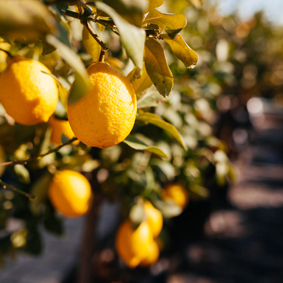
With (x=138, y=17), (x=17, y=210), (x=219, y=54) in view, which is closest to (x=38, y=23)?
(x=138, y=17)

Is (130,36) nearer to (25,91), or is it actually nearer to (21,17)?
(21,17)

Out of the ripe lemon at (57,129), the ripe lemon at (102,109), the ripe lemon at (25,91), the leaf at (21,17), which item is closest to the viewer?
the leaf at (21,17)

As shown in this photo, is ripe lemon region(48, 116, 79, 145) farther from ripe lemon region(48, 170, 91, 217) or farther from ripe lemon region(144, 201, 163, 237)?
ripe lemon region(144, 201, 163, 237)

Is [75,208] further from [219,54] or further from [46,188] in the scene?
[219,54]

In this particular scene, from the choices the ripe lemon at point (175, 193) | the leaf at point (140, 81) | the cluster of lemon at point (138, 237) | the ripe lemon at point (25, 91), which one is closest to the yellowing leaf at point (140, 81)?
the leaf at point (140, 81)

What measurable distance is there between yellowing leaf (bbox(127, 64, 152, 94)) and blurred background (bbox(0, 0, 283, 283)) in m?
0.33

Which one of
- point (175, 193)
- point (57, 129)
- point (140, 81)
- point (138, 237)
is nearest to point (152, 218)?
point (138, 237)

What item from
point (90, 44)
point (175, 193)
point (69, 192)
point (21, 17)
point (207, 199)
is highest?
point (21, 17)

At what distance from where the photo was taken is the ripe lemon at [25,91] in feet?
1.39

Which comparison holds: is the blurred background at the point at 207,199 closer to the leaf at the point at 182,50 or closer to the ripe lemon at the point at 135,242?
the ripe lemon at the point at 135,242

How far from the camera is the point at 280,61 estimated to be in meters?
2.96

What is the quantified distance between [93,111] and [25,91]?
0.17 meters

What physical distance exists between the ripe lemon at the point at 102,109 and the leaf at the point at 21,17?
0.44 feet

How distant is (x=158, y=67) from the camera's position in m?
0.36
